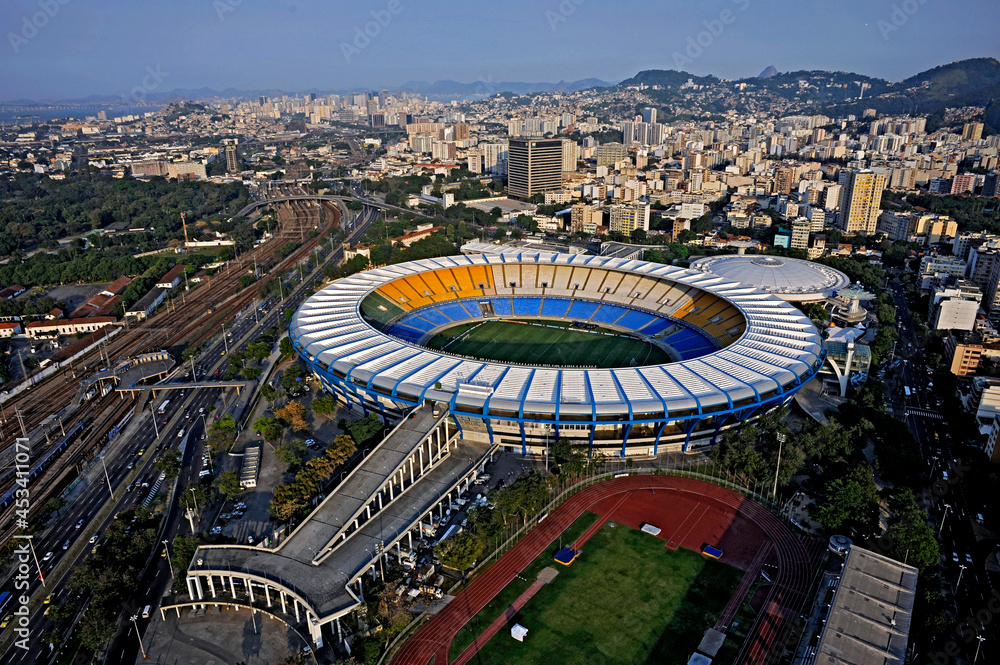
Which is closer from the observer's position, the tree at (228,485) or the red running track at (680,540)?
the red running track at (680,540)

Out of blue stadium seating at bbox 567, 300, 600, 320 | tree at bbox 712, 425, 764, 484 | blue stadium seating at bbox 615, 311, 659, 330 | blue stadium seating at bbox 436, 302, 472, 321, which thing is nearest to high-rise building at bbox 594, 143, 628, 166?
blue stadium seating at bbox 567, 300, 600, 320

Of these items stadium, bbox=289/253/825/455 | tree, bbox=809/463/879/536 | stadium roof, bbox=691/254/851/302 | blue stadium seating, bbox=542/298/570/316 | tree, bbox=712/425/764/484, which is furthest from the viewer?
stadium roof, bbox=691/254/851/302

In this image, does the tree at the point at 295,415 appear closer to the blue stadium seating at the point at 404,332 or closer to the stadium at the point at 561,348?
the stadium at the point at 561,348

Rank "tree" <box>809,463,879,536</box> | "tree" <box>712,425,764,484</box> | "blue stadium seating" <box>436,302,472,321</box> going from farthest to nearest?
"blue stadium seating" <box>436,302,472,321</box> < "tree" <box>712,425,764,484</box> < "tree" <box>809,463,879,536</box>

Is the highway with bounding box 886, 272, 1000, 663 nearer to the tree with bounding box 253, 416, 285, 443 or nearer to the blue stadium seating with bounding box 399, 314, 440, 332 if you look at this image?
the tree with bounding box 253, 416, 285, 443

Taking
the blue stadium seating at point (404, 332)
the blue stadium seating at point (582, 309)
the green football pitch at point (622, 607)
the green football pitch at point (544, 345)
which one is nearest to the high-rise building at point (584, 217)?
the blue stadium seating at point (582, 309)

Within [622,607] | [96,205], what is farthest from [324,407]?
[96,205]
